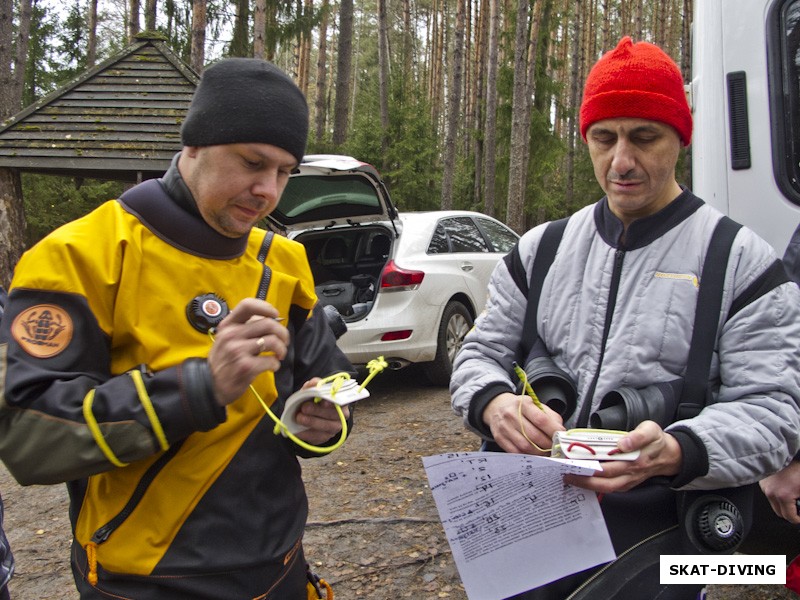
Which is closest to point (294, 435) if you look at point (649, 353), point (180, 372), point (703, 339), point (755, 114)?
point (180, 372)

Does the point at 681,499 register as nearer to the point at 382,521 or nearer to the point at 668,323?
the point at 668,323

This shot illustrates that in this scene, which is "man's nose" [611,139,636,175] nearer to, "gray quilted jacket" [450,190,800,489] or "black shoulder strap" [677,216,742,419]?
"gray quilted jacket" [450,190,800,489]

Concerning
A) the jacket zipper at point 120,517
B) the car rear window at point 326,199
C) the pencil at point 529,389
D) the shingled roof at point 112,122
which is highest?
the shingled roof at point 112,122

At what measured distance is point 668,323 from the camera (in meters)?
1.73

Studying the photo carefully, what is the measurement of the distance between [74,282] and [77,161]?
30.6 feet

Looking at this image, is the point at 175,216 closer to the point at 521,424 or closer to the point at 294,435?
the point at 294,435

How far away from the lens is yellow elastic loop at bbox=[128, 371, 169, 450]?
1.46 m

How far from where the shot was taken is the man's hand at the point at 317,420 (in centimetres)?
175

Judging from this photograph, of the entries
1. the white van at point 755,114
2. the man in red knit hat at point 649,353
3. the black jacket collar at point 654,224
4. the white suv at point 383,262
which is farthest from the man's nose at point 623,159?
the white suv at point 383,262

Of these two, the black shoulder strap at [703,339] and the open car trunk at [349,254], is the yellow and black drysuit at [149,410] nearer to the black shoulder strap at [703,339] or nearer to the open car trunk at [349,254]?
the black shoulder strap at [703,339]

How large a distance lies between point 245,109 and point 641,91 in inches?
38.6

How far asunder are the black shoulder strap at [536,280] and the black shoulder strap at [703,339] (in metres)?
0.42

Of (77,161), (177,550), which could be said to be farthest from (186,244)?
(77,161)

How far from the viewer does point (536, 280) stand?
2.00 m
